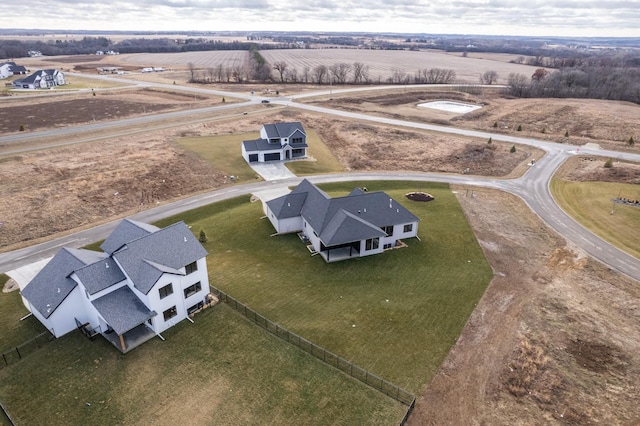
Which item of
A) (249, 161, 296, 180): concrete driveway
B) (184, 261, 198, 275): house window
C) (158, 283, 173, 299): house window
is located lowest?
(249, 161, 296, 180): concrete driveway

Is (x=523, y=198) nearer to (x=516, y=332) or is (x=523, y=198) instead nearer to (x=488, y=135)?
(x=516, y=332)

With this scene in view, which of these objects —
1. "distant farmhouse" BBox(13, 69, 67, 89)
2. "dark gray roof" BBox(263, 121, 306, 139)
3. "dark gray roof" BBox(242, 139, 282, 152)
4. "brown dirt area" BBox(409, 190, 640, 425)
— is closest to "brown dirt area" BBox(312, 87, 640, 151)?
"dark gray roof" BBox(263, 121, 306, 139)

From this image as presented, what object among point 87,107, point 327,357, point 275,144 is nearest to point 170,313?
point 327,357

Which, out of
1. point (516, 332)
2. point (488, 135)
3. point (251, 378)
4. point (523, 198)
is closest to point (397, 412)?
point (251, 378)

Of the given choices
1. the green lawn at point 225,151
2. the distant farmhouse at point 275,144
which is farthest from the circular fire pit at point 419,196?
the distant farmhouse at point 275,144

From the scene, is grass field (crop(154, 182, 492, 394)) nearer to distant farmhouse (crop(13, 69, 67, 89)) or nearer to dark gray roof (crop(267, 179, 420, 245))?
dark gray roof (crop(267, 179, 420, 245))

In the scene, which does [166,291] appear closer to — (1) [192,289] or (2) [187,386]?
(1) [192,289]

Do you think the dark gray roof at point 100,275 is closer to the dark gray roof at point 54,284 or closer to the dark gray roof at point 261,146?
the dark gray roof at point 54,284
